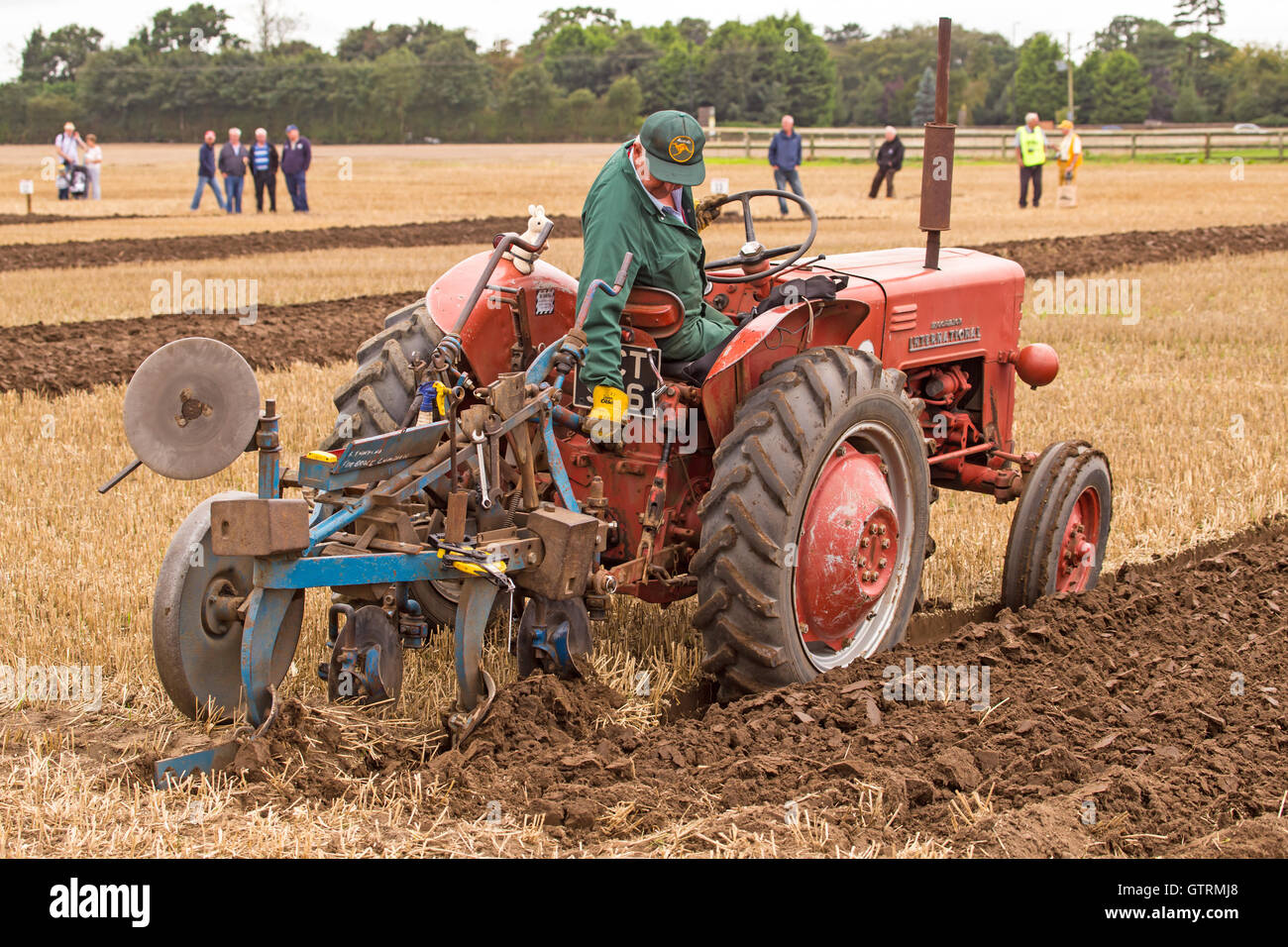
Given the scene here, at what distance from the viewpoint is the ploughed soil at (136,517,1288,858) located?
3291 mm

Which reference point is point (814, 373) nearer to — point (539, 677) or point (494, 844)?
point (539, 677)

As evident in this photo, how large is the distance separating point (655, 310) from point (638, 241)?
225 mm

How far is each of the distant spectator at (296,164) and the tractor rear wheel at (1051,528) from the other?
22378 mm

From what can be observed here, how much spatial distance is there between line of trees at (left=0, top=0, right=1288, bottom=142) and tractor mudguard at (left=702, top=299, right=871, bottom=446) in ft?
192

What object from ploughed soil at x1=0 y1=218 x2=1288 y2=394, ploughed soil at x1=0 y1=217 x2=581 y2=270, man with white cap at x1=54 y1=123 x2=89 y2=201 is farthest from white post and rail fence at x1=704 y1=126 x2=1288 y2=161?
ploughed soil at x1=0 y1=218 x2=1288 y2=394

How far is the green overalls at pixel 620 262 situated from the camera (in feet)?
13.1

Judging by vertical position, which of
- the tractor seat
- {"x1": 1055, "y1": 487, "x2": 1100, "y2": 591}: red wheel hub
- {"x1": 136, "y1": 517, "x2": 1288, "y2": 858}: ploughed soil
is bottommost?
{"x1": 136, "y1": 517, "x2": 1288, "y2": 858}: ploughed soil

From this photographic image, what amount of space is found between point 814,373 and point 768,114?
6324 cm

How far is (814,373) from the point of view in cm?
409

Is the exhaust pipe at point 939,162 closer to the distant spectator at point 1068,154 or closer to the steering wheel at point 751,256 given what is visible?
the steering wheel at point 751,256

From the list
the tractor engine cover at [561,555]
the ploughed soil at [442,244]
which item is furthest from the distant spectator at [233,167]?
the tractor engine cover at [561,555]

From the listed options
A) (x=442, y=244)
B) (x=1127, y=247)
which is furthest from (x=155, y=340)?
(x=1127, y=247)

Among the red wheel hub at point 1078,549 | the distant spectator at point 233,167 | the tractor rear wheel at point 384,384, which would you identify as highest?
the distant spectator at point 233,167

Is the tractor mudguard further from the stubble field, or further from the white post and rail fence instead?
the white post and rail fence
